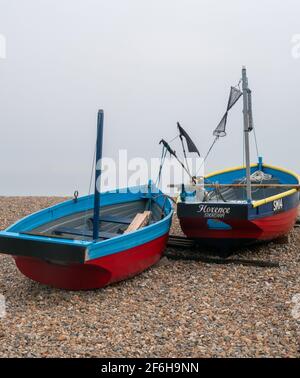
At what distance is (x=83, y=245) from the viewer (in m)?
7.44

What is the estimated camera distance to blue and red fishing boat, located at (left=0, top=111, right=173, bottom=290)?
7.64 metres

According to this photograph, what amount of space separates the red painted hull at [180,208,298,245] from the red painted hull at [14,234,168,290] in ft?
5.59

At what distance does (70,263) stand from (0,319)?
130cm

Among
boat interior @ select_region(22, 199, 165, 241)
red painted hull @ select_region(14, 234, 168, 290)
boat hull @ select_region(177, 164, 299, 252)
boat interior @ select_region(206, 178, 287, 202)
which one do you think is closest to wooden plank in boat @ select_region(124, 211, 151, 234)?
boat interior @ select_region(22, 199, 165, 241)

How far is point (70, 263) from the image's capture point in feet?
25.9

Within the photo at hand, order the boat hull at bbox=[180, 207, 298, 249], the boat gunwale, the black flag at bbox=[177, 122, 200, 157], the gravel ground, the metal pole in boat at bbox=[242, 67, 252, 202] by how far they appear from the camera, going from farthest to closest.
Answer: the black flag at bbox=[177, 122, 200, 157]
the boat hull at bbox=[180, 207, 298, 249]
the metal pole in boat at bbox=[242, 67, 252, 202]
the boat gunwale
the gravel ground

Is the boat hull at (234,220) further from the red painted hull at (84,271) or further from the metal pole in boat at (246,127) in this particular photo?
the red painted hull at (84,271)

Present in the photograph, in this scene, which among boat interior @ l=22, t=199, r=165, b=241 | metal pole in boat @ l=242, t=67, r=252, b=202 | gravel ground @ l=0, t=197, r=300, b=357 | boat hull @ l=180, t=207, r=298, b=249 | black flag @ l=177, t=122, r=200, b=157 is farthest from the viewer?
black flag @ l=177, t=122, r=200, b=157

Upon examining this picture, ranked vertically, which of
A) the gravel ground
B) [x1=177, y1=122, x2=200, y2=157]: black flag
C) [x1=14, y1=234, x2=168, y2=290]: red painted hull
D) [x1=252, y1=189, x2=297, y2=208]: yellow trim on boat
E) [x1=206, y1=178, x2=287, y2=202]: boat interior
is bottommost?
the gravel ground

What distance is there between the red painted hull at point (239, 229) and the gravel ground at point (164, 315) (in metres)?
0.58

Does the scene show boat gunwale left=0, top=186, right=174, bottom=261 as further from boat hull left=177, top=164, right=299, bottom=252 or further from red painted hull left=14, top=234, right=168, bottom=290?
boat hull left=177, top=164, right=299, bottom=252

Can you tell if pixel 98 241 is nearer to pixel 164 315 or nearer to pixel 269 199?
pixel 164 315

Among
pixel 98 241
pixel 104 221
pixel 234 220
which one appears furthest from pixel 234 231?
pixel 98 241

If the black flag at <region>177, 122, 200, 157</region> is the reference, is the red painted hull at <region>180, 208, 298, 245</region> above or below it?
below
